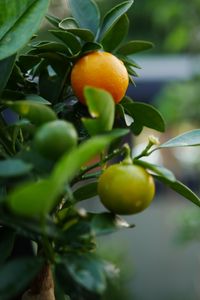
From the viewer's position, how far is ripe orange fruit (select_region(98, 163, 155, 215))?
1.59ft

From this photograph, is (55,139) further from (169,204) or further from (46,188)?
(169,204)

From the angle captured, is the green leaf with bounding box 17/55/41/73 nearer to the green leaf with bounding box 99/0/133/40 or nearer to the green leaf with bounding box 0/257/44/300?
the green leaf with bounding box 99/0/133/40

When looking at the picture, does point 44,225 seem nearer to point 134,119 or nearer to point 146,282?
point 134,119

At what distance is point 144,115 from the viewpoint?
0.64 metres

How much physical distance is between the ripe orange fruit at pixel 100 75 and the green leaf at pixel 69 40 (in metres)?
0.02

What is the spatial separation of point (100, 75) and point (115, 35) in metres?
0.06

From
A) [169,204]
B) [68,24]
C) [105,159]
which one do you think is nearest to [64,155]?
[105,159]

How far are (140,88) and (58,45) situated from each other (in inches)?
158

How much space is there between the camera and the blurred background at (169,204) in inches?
119

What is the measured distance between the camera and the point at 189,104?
9.68 ft

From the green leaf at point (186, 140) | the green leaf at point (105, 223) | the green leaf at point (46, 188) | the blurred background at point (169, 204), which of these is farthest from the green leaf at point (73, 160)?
the blurred background at point (169, 204)

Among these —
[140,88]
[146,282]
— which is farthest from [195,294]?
[140,88]

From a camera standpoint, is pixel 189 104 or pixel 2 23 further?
pixel 189 104

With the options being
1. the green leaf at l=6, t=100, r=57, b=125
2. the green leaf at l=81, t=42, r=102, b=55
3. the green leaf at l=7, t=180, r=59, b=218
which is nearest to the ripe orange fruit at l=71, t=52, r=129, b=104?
the green leaf at l=81, t=42, r=102, b=55
